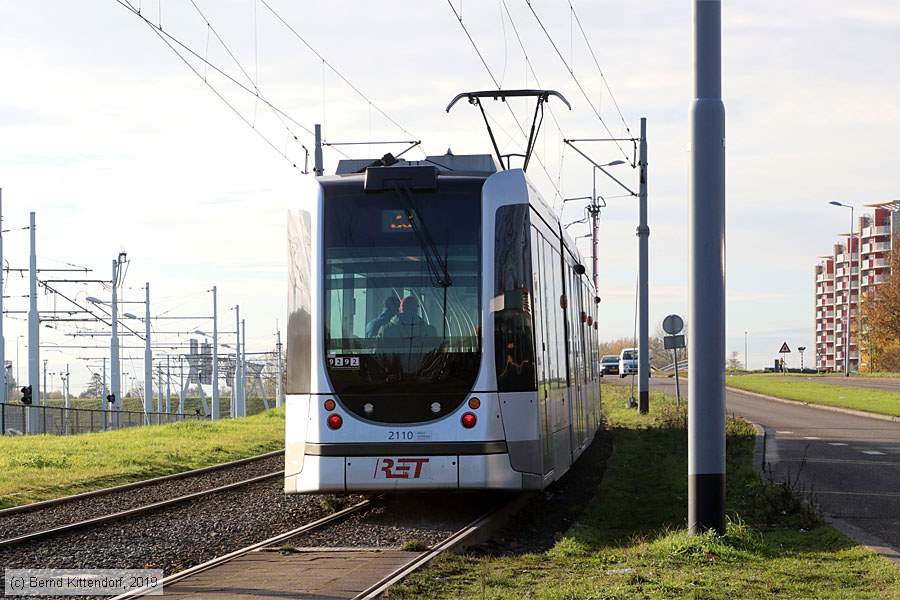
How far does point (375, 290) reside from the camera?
1263 cm

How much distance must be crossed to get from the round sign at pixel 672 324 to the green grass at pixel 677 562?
672 inches

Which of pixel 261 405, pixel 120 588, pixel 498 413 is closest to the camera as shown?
pixel 120 588

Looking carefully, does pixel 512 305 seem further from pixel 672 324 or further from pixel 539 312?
pixel 672 324

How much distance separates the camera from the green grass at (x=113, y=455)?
59.2 feet

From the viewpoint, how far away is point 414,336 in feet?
41.3

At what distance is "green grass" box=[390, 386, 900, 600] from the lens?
8211 mm

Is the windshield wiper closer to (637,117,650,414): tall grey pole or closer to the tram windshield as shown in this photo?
the tram windshield

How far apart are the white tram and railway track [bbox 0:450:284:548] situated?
252cm

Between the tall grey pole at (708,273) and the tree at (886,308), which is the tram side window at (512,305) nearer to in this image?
→ the tall grey pole at (708,273)

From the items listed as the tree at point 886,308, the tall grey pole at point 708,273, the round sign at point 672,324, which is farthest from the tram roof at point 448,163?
the tree at point 886,308

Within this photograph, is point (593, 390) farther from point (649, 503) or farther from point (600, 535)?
point (600, 535)

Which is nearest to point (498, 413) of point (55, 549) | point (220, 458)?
point (55, 549)

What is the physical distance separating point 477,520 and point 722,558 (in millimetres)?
3555

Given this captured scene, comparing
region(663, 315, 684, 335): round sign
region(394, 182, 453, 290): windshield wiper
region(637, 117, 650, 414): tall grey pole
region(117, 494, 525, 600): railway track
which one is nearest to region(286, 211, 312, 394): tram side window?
region(394, 182, 453, 290): windshield wiper
